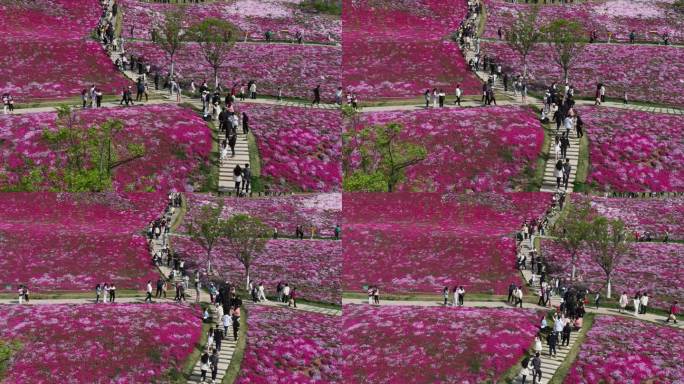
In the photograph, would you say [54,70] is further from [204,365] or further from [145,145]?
[204,365]

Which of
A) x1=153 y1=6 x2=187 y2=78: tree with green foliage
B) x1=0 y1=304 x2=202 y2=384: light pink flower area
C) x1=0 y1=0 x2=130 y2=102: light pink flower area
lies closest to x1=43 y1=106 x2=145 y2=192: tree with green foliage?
x1=0 y1=0 x2=130 y2=102: light pink flower area

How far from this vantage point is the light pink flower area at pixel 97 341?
4395 inches

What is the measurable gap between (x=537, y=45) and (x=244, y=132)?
39.0 m

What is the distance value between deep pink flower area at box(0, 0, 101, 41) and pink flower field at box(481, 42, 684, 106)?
40987 mm

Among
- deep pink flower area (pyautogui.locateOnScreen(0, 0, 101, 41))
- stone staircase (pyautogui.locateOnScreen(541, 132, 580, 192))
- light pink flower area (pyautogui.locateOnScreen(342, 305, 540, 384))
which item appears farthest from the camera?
deep pink flower area (pyautogui.locateOnScreen(0, 0, 101, 41))

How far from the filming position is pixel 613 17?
568 ft

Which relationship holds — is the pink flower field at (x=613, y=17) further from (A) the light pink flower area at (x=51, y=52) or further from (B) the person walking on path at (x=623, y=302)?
(B) the person walking on path at (x=623, y=302)

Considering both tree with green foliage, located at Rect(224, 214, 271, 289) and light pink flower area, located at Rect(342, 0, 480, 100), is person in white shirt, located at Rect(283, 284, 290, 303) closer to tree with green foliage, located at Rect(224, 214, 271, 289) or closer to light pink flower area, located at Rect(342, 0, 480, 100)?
tree with green foliage, located at Rect(224, 214, 271, 289)

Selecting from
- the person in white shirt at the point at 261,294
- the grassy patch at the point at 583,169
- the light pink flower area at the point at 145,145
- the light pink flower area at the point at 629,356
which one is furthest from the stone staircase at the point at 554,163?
the light pink flower area at the point at 145,145

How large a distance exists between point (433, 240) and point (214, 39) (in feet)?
97.6

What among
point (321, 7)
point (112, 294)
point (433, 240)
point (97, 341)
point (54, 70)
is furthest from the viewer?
point (321, 7)

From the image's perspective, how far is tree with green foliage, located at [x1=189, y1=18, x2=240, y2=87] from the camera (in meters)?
148

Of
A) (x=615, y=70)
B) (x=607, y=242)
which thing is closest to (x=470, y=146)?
(x=607, y=242)

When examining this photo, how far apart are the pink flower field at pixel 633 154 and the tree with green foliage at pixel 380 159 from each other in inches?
617
